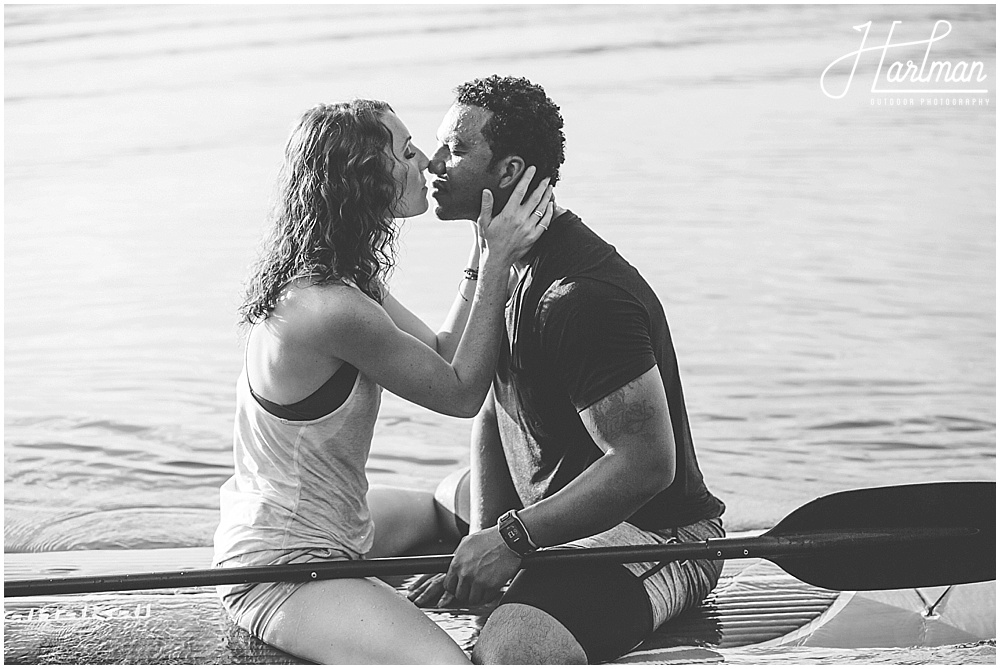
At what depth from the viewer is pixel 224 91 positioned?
8.55 m

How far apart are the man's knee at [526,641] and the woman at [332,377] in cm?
8

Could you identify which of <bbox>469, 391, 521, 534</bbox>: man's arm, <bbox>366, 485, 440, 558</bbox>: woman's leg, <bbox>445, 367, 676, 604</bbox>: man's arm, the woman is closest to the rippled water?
<bbox>366, 485, 440, 558</bbox>: woman's leg

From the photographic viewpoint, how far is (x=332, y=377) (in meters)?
1.92

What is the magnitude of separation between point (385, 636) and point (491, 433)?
589 mm

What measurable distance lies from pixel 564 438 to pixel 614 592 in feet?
0.96

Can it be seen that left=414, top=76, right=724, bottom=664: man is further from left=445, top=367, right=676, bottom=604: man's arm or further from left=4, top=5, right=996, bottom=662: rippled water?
left=4, top=5, right=996, bottom=662: rippled water

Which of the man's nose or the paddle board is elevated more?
the man's nose

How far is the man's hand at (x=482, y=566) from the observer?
6.44 feet

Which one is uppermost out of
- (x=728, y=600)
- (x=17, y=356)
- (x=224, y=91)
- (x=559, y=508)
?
(x=224, y=91)

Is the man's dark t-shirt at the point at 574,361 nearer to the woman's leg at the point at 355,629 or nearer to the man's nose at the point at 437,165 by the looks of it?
the man's nose at the point at 437,165

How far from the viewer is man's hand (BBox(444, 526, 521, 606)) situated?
6.44 ft

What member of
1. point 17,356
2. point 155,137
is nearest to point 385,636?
point 17,356

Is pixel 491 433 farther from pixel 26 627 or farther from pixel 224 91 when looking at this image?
pixel 224 91

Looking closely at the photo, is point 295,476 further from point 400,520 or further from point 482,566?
point 400,520
